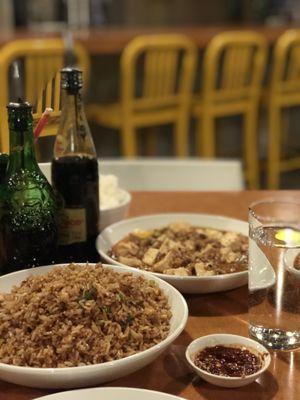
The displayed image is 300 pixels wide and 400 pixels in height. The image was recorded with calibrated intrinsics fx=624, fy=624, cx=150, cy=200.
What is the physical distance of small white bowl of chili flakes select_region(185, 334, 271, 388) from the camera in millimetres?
862

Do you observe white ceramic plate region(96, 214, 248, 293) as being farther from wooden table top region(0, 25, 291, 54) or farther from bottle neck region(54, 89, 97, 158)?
wooden table top region(0, 25, 291, 54)

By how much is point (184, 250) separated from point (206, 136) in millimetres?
2494

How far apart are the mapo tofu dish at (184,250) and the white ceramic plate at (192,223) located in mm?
22

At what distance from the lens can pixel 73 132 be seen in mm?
1207

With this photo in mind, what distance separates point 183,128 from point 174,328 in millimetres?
2742

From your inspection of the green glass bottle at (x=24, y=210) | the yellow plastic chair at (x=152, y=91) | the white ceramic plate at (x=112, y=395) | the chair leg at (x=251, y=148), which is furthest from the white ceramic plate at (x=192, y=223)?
the chair leg at (x=251, y=148)

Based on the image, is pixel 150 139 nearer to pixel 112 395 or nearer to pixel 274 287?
pixel 274 287

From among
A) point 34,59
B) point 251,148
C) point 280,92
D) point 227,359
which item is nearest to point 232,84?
point 280,92

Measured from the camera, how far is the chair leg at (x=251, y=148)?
12.3 feet

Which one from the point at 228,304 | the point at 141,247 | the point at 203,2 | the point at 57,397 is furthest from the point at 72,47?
the point at 203,2

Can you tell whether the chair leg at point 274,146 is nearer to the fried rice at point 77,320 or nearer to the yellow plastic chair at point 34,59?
the yellow plastic chair at point 34,59

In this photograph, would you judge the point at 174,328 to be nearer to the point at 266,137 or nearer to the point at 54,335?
the point at 54,335

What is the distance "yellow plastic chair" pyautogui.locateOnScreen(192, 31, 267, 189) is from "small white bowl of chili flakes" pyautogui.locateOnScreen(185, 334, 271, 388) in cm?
269

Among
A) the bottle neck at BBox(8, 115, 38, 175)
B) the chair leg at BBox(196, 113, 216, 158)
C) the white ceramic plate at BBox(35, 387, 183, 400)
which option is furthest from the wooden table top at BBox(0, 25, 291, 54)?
the white ceramic plate at BBox(35, 387, 183, 400)
